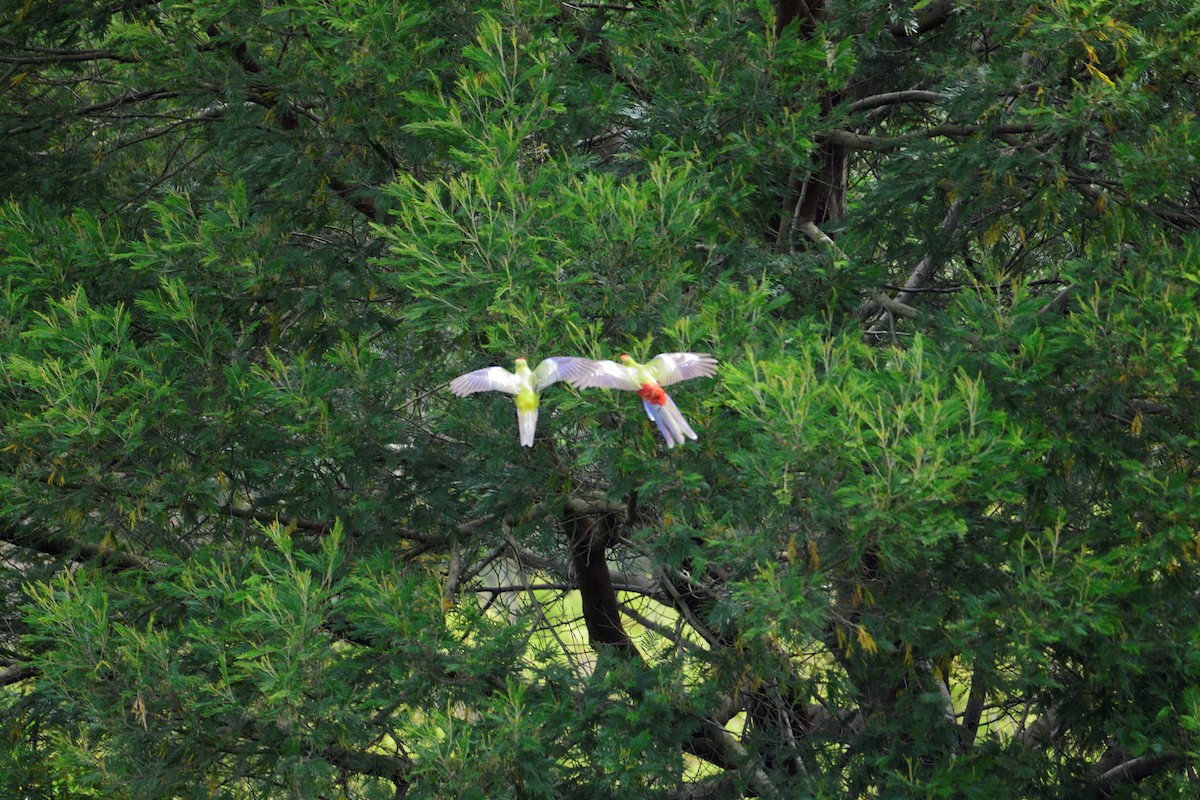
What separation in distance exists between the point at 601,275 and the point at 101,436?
80.8 inches

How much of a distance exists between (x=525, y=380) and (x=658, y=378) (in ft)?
1.33

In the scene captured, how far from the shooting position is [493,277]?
452cm

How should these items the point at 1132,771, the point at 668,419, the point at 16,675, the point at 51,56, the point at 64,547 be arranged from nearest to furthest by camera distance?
the point at 668,419 → the point at 1132,771 → the point at 64,547 → the point at 51,56 → the point at 16,675

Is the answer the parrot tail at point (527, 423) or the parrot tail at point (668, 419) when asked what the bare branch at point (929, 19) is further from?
the parrot tail at point (527, 423)

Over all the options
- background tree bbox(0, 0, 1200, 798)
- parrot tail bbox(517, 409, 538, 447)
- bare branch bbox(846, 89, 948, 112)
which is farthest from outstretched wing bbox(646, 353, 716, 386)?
bare branch bbox(846, 89, 948, 112)

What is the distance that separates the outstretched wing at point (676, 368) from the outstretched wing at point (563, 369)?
19cm

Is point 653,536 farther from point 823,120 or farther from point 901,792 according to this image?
point 823,120

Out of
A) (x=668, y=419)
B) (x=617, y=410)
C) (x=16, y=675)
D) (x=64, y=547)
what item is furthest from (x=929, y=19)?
(x=16, y=675)

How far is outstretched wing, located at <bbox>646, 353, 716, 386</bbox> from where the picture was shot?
4.02 metres

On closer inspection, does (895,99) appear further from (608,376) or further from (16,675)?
(16,675)

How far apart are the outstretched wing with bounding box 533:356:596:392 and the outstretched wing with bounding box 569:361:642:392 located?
0.06 feet

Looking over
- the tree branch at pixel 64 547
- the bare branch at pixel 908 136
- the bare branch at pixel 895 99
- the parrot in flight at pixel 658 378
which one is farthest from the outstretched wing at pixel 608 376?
the tree branch at pixel 64 547

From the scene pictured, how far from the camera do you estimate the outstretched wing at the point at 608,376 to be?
3941 mm

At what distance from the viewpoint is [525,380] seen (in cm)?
404
